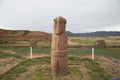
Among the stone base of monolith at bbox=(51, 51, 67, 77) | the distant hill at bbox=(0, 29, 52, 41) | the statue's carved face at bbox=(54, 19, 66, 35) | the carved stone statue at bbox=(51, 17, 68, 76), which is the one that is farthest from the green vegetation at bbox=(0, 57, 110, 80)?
the distant hill at bbox=(0, 29, 52, 41)

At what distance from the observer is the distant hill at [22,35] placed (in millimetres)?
44947

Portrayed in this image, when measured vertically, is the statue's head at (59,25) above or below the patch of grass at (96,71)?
above

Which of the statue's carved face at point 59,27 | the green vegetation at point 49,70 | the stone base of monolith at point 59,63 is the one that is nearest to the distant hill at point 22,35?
the green vegetation at point 49,70

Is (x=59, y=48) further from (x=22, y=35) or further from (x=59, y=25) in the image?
(x=22, y=35)

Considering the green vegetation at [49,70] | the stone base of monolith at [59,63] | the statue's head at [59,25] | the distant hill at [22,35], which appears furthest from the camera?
the distant hill at [22,35]

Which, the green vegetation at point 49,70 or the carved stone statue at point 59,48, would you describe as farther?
the green vegetation at point 49,70

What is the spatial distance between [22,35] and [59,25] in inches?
1252

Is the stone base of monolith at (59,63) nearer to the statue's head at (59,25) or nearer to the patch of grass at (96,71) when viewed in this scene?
the statue's head at (59,25)

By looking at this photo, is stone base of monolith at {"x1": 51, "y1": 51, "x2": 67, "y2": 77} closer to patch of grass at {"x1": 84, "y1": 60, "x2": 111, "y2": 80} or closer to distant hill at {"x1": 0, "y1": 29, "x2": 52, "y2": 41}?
patch of grass at {"x1": 84, "y1": 60, "x2": 111, "y2": 80}

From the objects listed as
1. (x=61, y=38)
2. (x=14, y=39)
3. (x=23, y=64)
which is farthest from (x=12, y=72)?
(x=14, y=39)

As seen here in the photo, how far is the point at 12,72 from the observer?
1744cm

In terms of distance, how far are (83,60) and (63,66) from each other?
13.0 feet

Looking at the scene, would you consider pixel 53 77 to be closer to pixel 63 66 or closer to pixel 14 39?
pixel 63 66

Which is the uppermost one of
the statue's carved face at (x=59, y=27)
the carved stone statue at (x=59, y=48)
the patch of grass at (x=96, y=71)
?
the statue's carved face at (x=59, y=27)
